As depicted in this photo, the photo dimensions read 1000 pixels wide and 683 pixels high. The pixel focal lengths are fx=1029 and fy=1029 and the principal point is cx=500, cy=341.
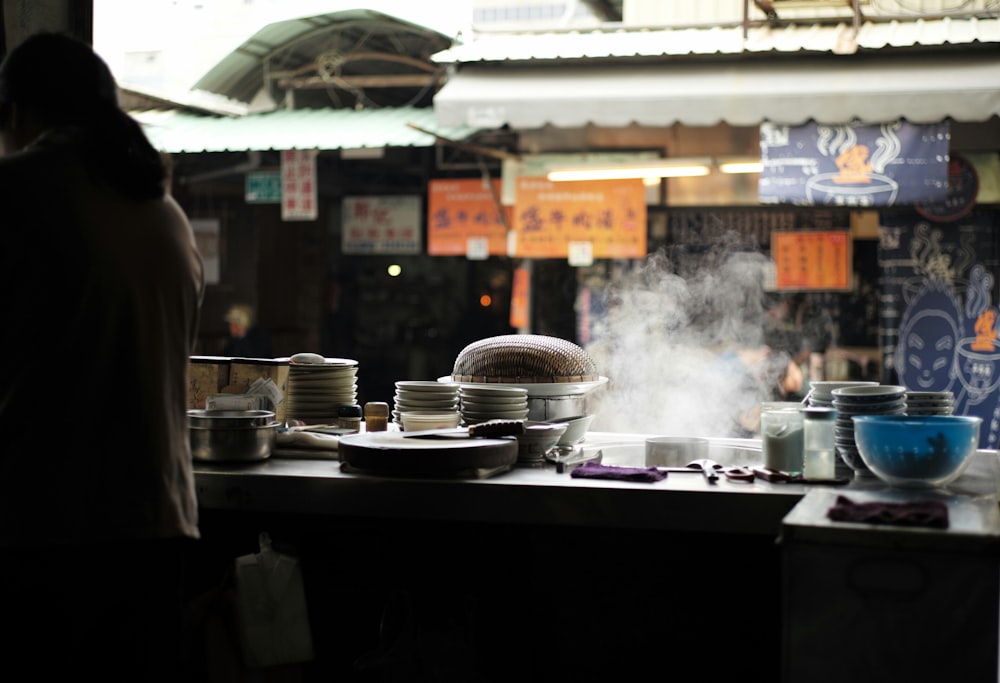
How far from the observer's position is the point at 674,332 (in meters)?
8.96

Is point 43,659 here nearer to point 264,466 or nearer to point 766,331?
point 264,466

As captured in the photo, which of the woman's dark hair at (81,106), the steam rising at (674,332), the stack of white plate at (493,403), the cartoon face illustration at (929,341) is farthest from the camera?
the steam rising at (674,332)

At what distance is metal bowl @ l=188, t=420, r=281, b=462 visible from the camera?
3.65m

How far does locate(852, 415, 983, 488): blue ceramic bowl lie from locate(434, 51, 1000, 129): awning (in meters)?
4.34

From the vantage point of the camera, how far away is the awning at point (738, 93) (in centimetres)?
696

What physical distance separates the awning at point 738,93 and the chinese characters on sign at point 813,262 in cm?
176

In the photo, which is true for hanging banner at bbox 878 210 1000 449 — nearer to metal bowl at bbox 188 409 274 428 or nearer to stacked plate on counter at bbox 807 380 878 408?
stacked plate on counter at bbox 807 380 878 408

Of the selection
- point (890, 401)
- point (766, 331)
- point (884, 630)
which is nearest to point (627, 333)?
point (766, 331)

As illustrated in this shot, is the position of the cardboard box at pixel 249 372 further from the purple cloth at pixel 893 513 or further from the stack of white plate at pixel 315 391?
the purple cloth at pixel 893 513

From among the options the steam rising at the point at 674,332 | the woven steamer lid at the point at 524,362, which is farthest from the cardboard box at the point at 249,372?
the steam rising at the point at 674,332

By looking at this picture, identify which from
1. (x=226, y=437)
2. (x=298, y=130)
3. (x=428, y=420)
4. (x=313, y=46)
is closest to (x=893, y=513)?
(x=428, y=420)

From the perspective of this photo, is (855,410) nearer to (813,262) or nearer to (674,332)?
(674,332)

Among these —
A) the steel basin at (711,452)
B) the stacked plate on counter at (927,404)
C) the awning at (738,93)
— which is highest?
the awning at (738,93)

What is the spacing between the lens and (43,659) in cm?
250
